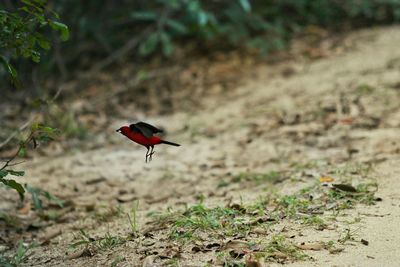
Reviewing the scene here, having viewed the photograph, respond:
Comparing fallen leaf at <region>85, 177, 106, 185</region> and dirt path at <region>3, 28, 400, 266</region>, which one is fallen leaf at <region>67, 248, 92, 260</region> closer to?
dirt path at <region>3, 28, 400, 266</region>

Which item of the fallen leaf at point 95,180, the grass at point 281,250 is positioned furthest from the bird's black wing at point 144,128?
the fallen leaf at point 95,180

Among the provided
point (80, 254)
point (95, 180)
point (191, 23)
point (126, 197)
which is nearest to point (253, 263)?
point (80, 254)

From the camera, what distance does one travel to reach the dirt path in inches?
91.9

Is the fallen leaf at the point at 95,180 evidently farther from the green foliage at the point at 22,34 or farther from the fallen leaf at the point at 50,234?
the green foliage at the point at 22,34

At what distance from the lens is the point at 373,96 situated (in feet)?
15.4

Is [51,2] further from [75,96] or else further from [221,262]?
[221,262]

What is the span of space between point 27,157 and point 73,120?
2.43 ft

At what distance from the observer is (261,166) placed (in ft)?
12.4

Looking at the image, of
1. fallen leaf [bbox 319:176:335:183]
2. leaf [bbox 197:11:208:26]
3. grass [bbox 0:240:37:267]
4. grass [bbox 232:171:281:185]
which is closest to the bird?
grass [bbox 0:240:37:267]

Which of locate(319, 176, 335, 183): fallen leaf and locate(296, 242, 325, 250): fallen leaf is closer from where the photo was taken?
locate(296, 242, 325, 250): fallen leaf

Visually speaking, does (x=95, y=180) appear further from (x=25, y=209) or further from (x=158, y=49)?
(x=158, y=49)

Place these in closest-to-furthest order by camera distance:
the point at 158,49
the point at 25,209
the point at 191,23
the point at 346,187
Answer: the point at 346,187, the point at 25,209, the point at 191,23, the point at 158,49

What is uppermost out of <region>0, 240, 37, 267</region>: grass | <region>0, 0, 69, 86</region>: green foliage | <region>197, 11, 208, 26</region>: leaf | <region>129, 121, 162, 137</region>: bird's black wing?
<region>197, 11, 208, 26</region>: leaf

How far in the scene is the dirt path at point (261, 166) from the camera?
Result: 2.33 m
